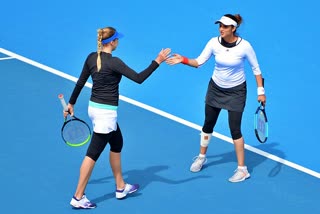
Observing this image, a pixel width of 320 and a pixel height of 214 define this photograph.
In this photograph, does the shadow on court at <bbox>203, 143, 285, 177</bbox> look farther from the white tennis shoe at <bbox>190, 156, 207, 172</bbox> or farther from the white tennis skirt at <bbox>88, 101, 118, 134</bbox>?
the white tennis skirt at <bbox>88, 101, 118, 134</bbox>

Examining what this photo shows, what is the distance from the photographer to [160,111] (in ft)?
35.0

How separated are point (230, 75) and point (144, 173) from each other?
157 centimetres

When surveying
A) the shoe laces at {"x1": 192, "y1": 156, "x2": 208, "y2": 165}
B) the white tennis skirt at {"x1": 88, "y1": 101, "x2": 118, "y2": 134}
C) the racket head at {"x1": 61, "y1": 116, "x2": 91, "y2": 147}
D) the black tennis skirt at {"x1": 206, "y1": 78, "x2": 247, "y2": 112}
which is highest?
Result: the black tennis skirt at {"x1": 206, "y1": 78, "x2": 247, "y2": 112}

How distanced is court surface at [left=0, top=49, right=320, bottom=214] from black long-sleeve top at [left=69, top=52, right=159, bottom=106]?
1231 mm

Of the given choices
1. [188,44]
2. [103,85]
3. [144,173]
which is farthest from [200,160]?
[188,44]

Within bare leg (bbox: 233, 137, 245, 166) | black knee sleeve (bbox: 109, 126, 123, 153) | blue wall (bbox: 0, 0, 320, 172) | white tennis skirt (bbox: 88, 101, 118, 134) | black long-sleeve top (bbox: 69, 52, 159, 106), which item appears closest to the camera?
black long-sleeve top (bbox: 69, 52, 159, 106)

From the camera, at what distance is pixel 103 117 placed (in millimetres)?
7570

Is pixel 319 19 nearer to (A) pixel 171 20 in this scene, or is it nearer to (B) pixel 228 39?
(A) pixel 171 20

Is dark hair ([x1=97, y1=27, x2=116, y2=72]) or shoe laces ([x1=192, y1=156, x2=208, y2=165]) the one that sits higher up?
dark hair ([x1=97, y1=27, x2=116, y2=72])

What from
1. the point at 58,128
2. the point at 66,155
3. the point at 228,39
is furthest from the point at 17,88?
the point at 228,39

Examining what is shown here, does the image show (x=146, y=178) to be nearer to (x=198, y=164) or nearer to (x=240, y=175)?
(x=198, y=164)

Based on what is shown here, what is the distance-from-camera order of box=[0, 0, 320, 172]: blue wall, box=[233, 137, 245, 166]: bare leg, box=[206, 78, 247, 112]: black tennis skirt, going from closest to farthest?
box=[206, 78, 247, 112]: black tennis skirt
box=[233, 137, 245, 166]: bare leg
box=[0, 0, 320, 172]: blue wall

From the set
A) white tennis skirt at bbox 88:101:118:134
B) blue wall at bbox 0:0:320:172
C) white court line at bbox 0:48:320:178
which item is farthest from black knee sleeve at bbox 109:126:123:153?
blue wall at bbox 0:0:320:172

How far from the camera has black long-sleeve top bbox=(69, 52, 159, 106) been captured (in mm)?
7395
